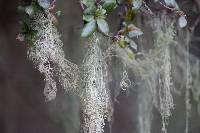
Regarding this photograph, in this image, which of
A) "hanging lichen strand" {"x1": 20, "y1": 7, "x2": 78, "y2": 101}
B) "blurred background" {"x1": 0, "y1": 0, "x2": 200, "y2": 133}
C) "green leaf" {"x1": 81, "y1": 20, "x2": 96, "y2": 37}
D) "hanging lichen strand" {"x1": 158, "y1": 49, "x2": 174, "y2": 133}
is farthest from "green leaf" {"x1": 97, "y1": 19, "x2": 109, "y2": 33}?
"blurred background" {"x1": 0, "y1": 0, "x2": 200, "y2": 133}

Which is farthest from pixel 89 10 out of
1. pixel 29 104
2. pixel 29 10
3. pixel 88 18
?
pixel 29 104

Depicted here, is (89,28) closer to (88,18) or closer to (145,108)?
Answer: (88,18)

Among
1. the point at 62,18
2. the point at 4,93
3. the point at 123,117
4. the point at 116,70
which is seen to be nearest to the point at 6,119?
the point at 4,93

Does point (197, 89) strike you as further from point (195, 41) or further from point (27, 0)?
point (27, 0)

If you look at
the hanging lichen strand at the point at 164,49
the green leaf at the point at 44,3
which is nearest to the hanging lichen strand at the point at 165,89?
the hanging lichen strand at the point at 164,49

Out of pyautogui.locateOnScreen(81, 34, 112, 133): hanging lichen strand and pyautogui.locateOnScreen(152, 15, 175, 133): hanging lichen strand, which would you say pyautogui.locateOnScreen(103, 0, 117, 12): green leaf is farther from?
pyautogui.locateOnScreen(152, 15, 175, 133): hanging lichen strand

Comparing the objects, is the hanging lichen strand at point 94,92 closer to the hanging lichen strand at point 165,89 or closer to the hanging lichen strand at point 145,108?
the hanging lichen strand at point 165,89
